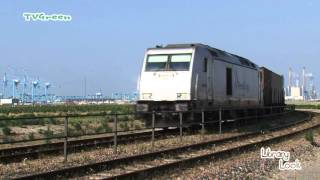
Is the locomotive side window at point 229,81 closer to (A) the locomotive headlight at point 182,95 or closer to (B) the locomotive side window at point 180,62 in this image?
(B) the locomotive side window at point 180,62

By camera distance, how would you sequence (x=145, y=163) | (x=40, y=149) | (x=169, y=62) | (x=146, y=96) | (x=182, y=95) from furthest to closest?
(x=169, y=62) < (x=146, y=96) < (x=182, y=95) < (x=40, y=149) < (x=145, y=163)

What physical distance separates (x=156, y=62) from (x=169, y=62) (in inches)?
23.6

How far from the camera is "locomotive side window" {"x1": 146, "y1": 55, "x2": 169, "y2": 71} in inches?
975

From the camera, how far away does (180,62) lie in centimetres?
2444

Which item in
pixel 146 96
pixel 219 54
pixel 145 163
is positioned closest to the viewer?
pixel 145 163

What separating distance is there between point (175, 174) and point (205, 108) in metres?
12.4

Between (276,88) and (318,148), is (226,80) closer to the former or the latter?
(318,148)

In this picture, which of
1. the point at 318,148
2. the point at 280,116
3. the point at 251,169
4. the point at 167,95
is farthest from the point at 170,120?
the point at 280,116

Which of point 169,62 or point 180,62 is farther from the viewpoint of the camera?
point 169,62

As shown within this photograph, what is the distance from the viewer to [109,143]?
19.6 meters

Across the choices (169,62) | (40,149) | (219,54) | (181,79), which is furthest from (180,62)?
(40,149)

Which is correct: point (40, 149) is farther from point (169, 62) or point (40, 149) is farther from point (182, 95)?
point (169, 62)

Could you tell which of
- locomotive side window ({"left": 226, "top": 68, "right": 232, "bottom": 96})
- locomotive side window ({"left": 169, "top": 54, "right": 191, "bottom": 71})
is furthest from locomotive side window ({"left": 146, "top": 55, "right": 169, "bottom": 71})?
locomotive side window ({"left": 226, "top": 68, "right": 232, "bottom": 96})

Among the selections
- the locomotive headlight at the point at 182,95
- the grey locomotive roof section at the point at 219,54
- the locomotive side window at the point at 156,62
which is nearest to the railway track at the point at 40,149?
the locomotive headlight at the point at 182,95
